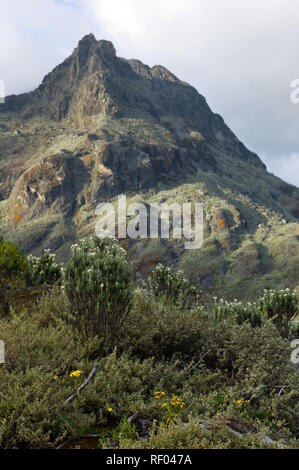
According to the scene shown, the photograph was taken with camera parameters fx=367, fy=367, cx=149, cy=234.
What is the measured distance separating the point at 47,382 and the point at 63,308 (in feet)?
10.9

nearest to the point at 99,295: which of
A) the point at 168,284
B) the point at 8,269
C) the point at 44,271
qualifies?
the point at 8,269

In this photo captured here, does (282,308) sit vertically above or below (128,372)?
below

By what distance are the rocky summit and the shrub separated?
1141 inches

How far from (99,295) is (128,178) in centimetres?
5528

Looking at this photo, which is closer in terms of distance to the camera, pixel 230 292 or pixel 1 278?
pixel 1 278

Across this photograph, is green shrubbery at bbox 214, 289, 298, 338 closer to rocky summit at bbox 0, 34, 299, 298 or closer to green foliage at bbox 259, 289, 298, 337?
green foliage at bbox 259, 289, 298, 337

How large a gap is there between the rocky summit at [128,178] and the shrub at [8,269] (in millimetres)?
28994

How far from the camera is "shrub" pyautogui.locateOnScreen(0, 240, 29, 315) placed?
8.64 m

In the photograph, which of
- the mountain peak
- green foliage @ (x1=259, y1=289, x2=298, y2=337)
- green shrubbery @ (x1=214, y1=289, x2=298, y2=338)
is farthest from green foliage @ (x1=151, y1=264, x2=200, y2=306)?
the mountain peak

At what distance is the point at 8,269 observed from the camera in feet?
29.1

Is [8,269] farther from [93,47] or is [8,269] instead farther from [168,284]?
[93,47]
